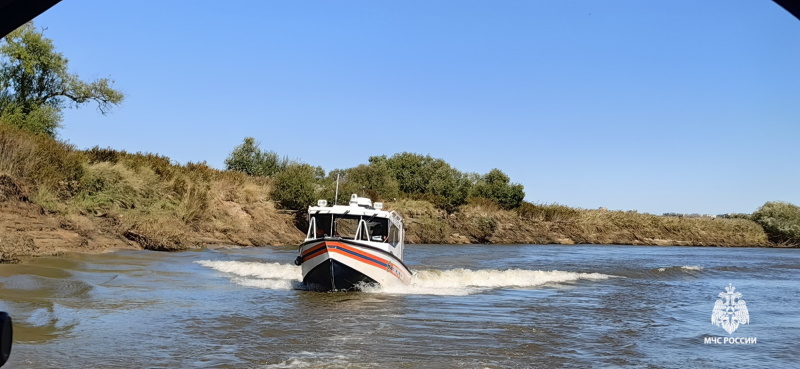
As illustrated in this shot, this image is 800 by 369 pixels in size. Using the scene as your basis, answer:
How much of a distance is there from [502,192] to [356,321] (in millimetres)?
49443

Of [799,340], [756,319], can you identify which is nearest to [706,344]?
[799,340]

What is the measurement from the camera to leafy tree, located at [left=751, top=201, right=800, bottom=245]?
69.3m

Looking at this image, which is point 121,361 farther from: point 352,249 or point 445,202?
point 445,202

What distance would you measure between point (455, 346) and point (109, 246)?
18492 mm

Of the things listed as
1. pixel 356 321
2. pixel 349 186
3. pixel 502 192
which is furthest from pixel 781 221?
pixel 356 321

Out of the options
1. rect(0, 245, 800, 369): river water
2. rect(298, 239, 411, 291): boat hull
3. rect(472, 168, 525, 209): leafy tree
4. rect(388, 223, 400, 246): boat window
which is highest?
rect(472, 168, 525, 209): leafy tree

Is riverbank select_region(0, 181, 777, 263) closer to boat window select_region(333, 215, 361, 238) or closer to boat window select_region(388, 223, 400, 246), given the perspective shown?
boat window select_region(333, 215, 361, 238)

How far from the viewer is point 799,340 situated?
507 inches

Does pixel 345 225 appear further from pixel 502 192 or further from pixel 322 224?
pixel 502 192

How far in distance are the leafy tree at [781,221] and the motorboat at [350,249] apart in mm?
63360

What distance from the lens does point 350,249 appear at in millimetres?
17922

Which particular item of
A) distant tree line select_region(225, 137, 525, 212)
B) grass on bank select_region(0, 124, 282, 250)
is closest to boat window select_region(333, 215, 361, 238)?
grass on bank select_region(0, 124, 282, 250)

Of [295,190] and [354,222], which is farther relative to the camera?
[295,190]

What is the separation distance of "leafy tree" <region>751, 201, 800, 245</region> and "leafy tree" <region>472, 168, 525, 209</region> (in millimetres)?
28647
